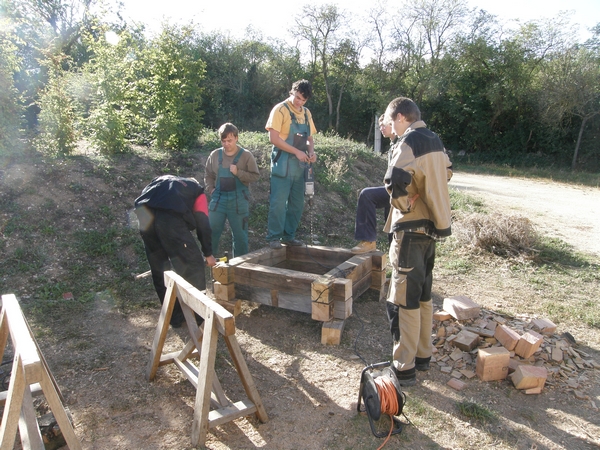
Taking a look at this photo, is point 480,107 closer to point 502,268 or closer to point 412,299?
point 502,268

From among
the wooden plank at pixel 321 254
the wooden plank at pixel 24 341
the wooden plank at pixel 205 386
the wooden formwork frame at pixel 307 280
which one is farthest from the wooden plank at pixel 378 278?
the wooden plank at pixel 24 341

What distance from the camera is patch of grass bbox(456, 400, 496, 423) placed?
10.1 ft

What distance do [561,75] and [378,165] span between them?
14.2 meters

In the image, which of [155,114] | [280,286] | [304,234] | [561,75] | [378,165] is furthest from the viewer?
[561,75]

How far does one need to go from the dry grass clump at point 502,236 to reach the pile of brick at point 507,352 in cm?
262

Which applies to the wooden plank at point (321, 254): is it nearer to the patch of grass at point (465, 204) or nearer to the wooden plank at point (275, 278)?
the wooden plank at point (275, 278)

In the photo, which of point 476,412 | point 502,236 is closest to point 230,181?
point 476,412

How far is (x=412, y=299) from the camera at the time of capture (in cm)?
333

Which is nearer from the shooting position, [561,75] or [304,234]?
[304,234]

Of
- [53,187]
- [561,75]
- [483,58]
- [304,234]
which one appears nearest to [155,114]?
[53,187]

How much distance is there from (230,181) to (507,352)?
3239 millimetres

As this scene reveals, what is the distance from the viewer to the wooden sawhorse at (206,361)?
278 cm

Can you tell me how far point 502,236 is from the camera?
6816mm

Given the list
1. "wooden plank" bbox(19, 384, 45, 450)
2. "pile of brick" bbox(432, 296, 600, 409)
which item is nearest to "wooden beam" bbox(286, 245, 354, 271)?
"pile of brick" bbox(432, 296, 600, 409)
